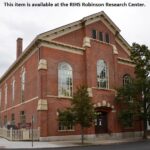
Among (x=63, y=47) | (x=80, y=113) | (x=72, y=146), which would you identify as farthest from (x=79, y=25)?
(x=72, y=146)

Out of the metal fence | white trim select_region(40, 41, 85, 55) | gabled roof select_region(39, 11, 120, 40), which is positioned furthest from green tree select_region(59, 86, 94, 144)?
gabled roof select_region(39, 11, 120, 40)

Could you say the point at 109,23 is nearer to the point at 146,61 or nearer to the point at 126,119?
the point at 146,61

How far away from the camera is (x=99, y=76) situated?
33000 mm

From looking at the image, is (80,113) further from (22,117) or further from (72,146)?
(22,117)

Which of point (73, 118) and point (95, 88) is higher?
point (95, 88)

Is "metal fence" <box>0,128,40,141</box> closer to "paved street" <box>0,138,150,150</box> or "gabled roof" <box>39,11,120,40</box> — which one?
"paved street" <box>0,138,150,150</box>

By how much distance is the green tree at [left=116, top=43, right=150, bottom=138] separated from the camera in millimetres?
30906

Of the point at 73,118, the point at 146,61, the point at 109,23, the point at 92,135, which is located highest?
the point at 109,23

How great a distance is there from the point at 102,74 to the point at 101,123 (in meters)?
5.68

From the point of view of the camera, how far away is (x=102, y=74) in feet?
110

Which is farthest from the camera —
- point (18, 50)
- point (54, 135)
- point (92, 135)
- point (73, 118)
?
point (18, 50)

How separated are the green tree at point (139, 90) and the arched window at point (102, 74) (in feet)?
7.14

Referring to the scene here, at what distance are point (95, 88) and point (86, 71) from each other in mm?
2156

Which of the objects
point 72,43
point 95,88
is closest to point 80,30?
point 72,43
